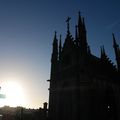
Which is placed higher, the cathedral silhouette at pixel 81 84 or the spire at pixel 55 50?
the spire at pixel 55 50

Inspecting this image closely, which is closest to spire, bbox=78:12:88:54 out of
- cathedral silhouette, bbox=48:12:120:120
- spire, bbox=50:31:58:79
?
cathedral silhouette, bbox=48:12:120:120

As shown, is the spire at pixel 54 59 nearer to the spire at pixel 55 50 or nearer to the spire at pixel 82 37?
the spire at pixel 55 50

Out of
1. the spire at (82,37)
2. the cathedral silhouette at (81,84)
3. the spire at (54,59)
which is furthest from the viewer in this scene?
the spire at (54,59)

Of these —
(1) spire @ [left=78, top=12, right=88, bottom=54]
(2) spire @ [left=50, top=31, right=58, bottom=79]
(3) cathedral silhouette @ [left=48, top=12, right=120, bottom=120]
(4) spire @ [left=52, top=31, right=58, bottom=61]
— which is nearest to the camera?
(3) cathedral silhouette @ [left=48, top=12, right=120, bottom=120]

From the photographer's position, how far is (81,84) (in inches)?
893

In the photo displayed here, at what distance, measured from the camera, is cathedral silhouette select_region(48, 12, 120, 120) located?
71.7 ft

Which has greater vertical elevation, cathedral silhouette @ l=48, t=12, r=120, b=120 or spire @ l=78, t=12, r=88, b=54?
spire @ l=78, t=12, r=88, b=54

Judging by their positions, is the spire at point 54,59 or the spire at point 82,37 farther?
the spire at point 54,59

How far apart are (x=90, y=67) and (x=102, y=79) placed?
2.70 m

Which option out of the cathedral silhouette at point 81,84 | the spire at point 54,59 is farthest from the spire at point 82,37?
the spire at point 54,59

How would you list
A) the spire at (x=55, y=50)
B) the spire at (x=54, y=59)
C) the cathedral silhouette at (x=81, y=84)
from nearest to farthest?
the cathedral silhouette at (x=81, y=84) → the spire at (x=54, y=59) → the spire at (x=55, y=50)

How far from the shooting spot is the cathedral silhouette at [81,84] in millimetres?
21859

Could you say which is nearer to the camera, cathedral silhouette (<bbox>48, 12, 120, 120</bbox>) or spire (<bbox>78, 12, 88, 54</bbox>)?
cathedral silhouette (<bbox>48, 12, 120, 120</bbox>)

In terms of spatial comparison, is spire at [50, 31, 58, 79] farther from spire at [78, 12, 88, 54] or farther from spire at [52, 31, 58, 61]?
spire at [78, 12, 88, 54]
